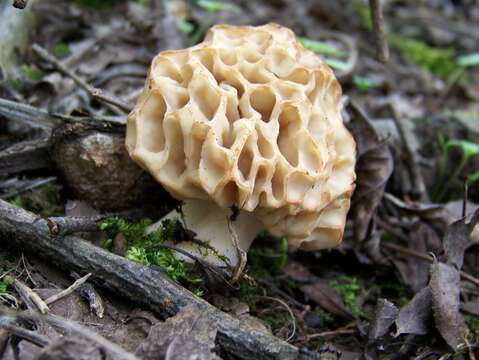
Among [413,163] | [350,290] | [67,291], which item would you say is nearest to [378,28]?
[413,163]

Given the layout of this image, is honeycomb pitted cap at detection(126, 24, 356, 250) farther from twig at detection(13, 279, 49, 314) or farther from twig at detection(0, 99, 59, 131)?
twig at detection(13, 279, 49, 314)

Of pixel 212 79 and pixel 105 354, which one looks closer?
pixel 105 354

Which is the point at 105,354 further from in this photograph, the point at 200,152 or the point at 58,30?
the point at 58,30

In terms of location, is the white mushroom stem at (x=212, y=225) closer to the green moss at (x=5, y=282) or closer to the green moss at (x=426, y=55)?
the green moss at (x=5, y=282)

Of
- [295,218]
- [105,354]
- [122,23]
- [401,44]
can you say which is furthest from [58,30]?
[401,44]

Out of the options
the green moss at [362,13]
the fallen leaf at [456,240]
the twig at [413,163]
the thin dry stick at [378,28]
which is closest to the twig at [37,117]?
the thin dry stick at [378,28]
